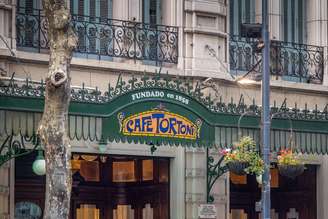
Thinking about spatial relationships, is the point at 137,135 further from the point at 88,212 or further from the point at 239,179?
the point at 239,179

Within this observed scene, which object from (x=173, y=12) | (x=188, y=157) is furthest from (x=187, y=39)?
(x=188, y=157)

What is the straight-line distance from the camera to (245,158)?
17.0 meters

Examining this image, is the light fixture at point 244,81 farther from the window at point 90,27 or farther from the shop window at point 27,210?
the shop window at point 27,210

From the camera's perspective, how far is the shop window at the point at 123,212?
21703 millimetres

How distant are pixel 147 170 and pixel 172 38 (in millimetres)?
2981

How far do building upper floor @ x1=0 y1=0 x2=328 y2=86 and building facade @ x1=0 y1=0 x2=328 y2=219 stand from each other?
0.02 metres

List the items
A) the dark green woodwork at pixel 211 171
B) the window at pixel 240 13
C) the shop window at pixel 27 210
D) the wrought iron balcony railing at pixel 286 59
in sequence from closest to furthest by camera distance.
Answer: the shop window at pixel 27 210 → the dark green woodwork at pixel 211 171 → the wrought iron balcony railing at pixel 286 59 → the window at pixel 240 13

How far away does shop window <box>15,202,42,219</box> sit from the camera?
18.9m

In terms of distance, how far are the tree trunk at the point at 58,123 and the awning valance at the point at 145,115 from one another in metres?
2.66

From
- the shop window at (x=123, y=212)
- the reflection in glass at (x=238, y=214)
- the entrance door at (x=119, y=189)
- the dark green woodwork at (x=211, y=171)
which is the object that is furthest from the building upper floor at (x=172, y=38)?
the shop window at (x=123, y=212)

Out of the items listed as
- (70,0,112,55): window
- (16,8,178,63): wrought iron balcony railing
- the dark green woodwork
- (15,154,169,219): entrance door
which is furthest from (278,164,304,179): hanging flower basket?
(70,0,112,55): window

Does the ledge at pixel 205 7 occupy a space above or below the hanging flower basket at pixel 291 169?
above

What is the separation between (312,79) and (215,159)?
370 centimetres

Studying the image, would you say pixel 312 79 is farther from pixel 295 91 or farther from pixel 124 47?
pixel 124 47
